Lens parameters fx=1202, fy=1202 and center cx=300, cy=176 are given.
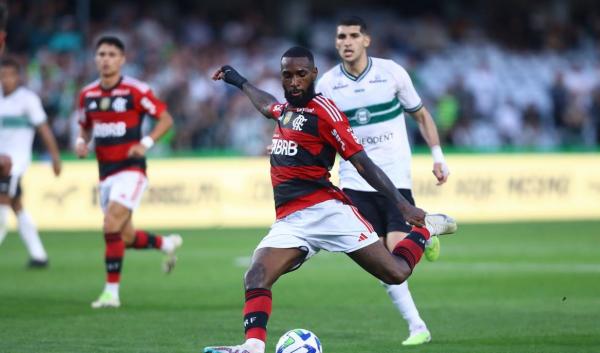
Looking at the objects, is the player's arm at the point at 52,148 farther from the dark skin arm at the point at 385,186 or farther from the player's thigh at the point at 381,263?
the dark skin arm at the point at 385,186

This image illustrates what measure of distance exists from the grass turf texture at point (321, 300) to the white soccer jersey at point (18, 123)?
155 cm

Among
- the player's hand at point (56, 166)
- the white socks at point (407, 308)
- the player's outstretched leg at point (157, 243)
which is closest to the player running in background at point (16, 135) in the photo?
the player's hand at point (56, 166)

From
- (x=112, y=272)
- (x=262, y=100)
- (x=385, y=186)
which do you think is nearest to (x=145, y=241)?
(x=112, y=272)

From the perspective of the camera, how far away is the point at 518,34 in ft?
108

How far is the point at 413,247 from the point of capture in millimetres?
9086

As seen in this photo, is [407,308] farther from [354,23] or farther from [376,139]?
[354,23]

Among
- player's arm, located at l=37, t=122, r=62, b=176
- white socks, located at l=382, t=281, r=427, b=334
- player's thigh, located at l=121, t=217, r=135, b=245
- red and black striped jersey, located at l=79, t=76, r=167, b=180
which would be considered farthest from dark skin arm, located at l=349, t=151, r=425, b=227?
player's arm, located at l=37, t=122, r=62, b=176

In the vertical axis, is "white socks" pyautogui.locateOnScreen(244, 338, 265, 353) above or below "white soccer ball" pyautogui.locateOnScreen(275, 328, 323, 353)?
above

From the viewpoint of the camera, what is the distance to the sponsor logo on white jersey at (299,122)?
27.9 ft

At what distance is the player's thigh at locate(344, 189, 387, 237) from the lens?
1039 cm

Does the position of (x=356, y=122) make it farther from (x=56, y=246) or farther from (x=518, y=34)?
(x=518, y=34)

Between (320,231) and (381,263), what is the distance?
524 millimetres

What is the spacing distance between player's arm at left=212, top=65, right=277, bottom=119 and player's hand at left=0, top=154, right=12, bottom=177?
6.24 metres

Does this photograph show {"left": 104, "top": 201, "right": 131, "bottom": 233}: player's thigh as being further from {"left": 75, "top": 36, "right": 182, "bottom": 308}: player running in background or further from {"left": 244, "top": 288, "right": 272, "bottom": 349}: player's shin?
{"left": 244, "top": 288, "right": 272, "bottom": 349}: player's shin
